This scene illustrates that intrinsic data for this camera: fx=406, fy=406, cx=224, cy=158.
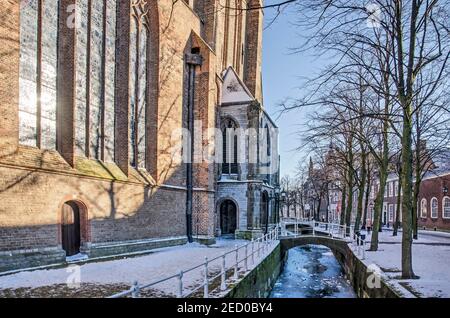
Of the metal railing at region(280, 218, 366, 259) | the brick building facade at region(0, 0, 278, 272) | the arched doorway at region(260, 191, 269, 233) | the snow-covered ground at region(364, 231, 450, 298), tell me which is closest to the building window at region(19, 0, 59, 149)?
the brick building facade at region(0, 0, 278, 272)

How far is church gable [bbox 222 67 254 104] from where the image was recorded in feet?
88.0

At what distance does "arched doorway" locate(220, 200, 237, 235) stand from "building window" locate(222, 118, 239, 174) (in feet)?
7.30

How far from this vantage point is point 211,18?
24031 mm

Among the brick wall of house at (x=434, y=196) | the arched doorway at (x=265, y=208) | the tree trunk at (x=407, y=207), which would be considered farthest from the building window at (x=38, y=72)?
the brick wall of house at (x=434, y=196)

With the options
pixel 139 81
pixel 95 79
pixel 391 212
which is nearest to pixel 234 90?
pixel 139 81

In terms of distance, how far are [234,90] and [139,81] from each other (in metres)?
10.7

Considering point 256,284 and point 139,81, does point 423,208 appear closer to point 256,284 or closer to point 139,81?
point 139,81

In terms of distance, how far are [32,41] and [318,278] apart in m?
15.9

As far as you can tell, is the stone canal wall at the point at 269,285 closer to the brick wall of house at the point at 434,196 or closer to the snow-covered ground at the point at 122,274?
the snow-covered ground at the point at 122,274

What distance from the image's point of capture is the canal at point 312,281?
1582 centimetres

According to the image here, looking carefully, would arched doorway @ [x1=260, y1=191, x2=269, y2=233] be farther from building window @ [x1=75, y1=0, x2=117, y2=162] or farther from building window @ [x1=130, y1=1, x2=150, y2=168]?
building window @ [x1=75, y1=0, x2=117, y2=162]

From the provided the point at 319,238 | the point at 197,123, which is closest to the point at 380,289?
the point at 197,123

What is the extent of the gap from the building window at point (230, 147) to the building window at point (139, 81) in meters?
9.68

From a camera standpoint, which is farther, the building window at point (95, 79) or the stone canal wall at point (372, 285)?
the building window at point (95, 79)
